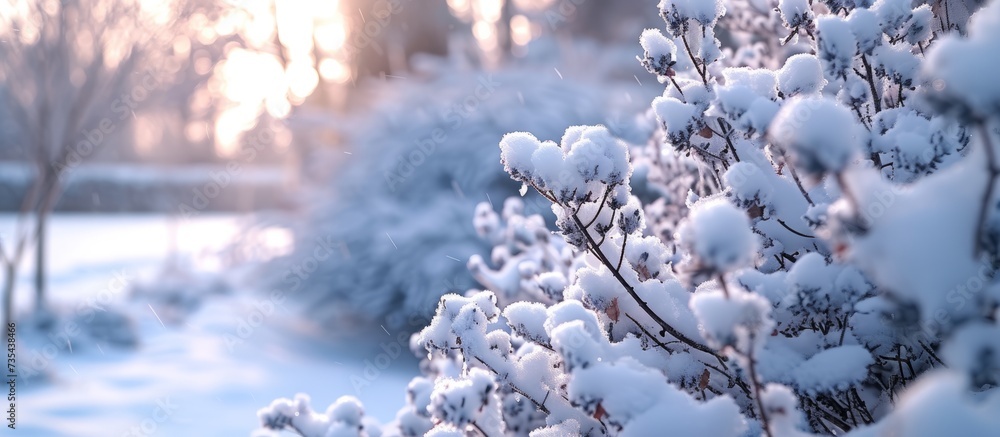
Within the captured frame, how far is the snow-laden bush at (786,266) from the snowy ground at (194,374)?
2914 millimetres

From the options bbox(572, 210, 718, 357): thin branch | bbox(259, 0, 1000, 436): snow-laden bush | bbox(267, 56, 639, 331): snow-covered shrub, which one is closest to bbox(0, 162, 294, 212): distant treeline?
bbox(267, 56, 639, 331): snow-covered shrub

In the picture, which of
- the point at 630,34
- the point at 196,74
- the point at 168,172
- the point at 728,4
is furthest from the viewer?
the point at 630,34

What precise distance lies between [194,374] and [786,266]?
16.4 ft

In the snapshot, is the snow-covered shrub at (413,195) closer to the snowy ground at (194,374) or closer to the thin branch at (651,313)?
the snowy ground at (194,374)

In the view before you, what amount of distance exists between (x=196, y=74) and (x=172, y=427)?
7691 mm

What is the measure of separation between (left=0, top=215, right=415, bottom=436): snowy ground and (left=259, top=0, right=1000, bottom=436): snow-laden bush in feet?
9.56

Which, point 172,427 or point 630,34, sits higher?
point 630,34

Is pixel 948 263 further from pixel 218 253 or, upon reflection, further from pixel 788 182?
pixel 218 253

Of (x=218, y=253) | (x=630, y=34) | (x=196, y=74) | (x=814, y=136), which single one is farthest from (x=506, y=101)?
(x=630, y=34)

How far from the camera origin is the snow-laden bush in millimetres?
858

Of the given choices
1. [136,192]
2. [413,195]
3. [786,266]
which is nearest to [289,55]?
[413,195]

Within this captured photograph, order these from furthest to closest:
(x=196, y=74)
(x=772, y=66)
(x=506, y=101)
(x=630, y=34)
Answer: (x=630, y=34) < (x=196, y=74) < (x=506, y=101) < (x=772, y=66)

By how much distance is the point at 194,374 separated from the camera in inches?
218

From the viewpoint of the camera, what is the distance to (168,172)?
1342 centimetres
